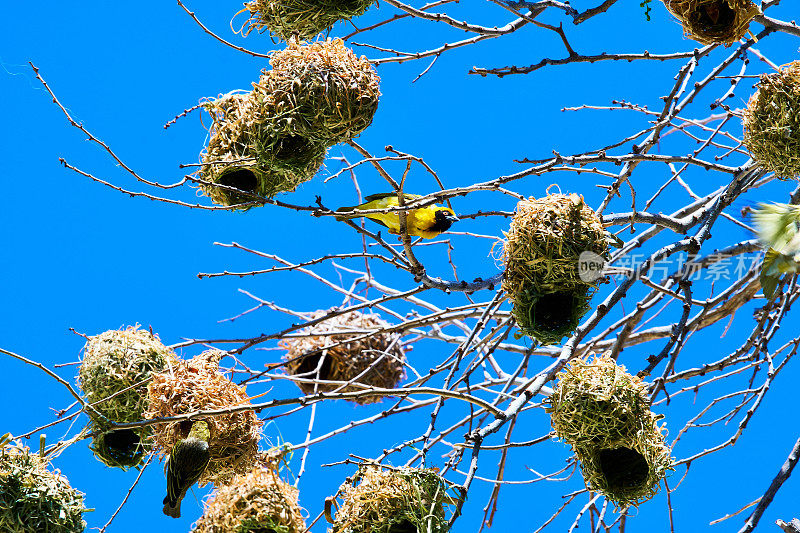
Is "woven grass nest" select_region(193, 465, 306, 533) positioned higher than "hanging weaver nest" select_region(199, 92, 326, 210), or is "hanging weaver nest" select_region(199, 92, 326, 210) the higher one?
"hanging weaver nest" select_region(199, 92, 326, 210)

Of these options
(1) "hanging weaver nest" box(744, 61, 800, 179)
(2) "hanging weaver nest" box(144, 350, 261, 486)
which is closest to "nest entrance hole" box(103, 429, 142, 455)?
(2) "hanging weaver nest" box(144, 350, 261, 486)

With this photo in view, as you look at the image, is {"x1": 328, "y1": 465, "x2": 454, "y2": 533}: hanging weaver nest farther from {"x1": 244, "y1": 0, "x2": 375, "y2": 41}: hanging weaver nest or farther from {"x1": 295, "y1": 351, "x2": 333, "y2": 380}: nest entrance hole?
{"x1": 244, "y1": 0, "x2": 375, "y2": 41}: hanging weaver nest

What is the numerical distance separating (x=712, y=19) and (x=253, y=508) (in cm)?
174

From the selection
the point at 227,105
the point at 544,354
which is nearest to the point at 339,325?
the point at 544,354

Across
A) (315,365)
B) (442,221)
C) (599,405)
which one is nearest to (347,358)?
(315,365)

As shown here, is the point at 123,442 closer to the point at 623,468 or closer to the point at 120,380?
the point at 120,380

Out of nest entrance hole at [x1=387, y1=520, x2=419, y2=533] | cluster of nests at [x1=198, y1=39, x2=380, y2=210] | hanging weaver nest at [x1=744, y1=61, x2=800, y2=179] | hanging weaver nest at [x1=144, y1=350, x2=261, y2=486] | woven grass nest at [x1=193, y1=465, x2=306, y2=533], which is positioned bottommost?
nest entrance hole at [x1=387, y1=520, x2=419, y2=533]

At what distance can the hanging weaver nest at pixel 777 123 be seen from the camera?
2520 millimetres

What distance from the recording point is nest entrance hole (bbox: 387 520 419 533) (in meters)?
2.31

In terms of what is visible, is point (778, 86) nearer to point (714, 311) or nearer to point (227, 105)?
point (714, 311)

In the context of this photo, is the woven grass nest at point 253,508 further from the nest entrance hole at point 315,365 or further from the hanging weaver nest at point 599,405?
the nest entrance hole at point 315,365

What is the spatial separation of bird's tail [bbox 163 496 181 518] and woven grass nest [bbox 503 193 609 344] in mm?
974

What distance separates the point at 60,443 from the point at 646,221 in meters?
1.69

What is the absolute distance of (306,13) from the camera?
2805mm
